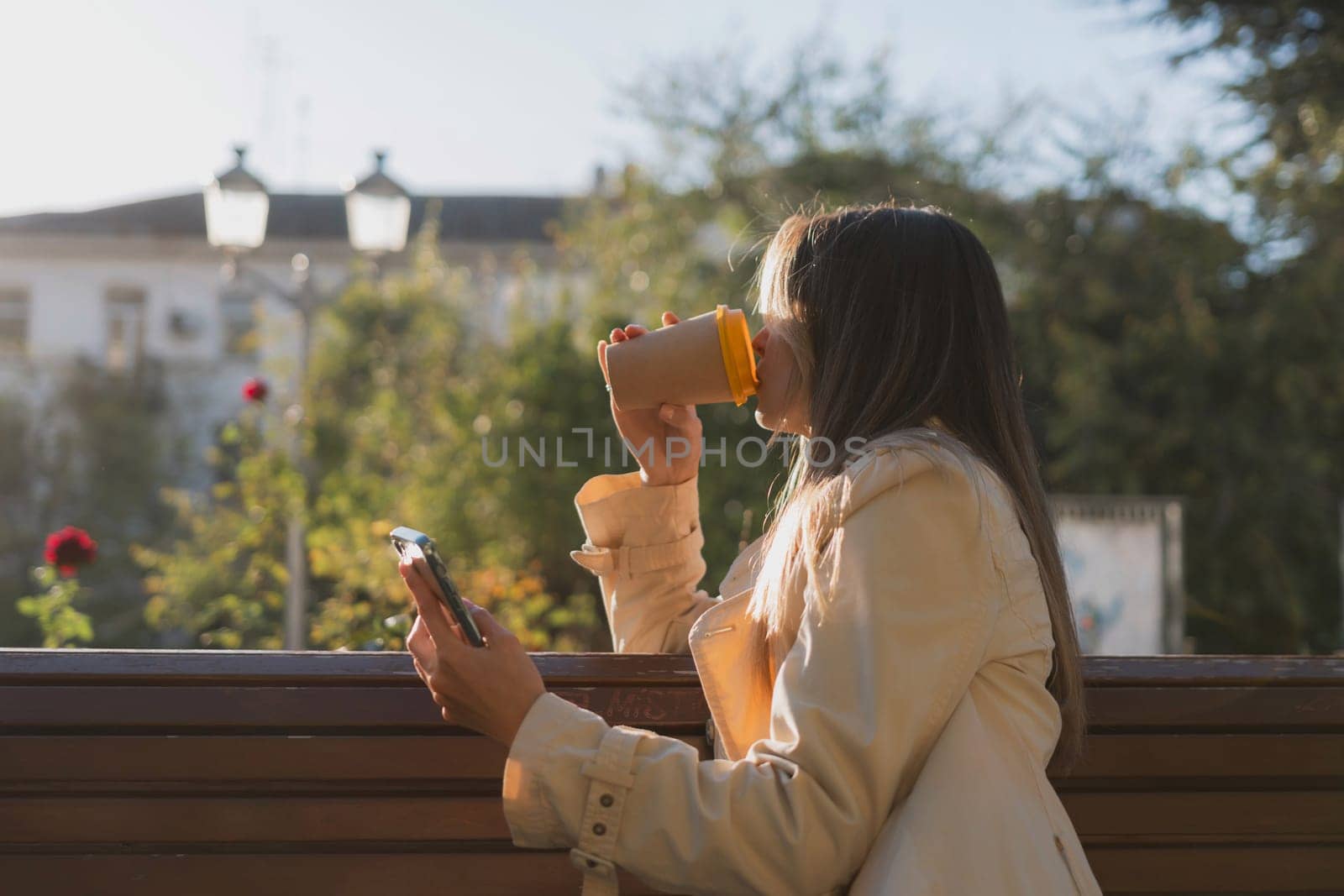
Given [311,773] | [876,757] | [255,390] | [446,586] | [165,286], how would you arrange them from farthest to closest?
[165,286] < [255,390] < [311,773] < [446,586] < [876,757]

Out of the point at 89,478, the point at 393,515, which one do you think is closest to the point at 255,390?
the point at 393,515

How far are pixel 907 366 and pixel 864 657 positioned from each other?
0.37m

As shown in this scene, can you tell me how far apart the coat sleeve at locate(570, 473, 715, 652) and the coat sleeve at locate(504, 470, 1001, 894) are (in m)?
0.73

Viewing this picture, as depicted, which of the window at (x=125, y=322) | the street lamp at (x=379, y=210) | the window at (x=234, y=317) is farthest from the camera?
the window at (x=234, y=317)

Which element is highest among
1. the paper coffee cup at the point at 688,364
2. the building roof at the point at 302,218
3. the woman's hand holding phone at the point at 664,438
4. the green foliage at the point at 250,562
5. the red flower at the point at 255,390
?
the building roof at the point at 302,218

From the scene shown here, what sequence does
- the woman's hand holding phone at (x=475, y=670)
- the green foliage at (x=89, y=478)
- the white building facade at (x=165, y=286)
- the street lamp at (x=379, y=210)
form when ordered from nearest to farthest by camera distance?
the woman's hand holding phone at (x=475, y=670)
the street lamp at (x=379, y=210)
the green foliage at (x=89, y=478)
the white building facade at (x=165, y=286)

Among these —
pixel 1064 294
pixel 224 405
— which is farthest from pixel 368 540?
pixel 224 405

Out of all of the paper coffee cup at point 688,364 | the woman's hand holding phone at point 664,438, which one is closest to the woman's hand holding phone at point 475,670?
the paper coffee cup at point 688,364

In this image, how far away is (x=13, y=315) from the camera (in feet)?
78.5

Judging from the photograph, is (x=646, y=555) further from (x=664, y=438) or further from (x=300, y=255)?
(x=300, y=255)

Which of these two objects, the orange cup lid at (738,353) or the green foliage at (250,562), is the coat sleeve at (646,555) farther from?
the green foliage at (250,562)

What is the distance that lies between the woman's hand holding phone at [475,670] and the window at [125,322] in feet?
79.8

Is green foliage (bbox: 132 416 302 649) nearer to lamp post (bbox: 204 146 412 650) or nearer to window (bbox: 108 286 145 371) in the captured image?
lamp post (bbox: 204 146 412 650)

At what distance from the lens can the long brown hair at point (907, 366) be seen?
1.44 m
